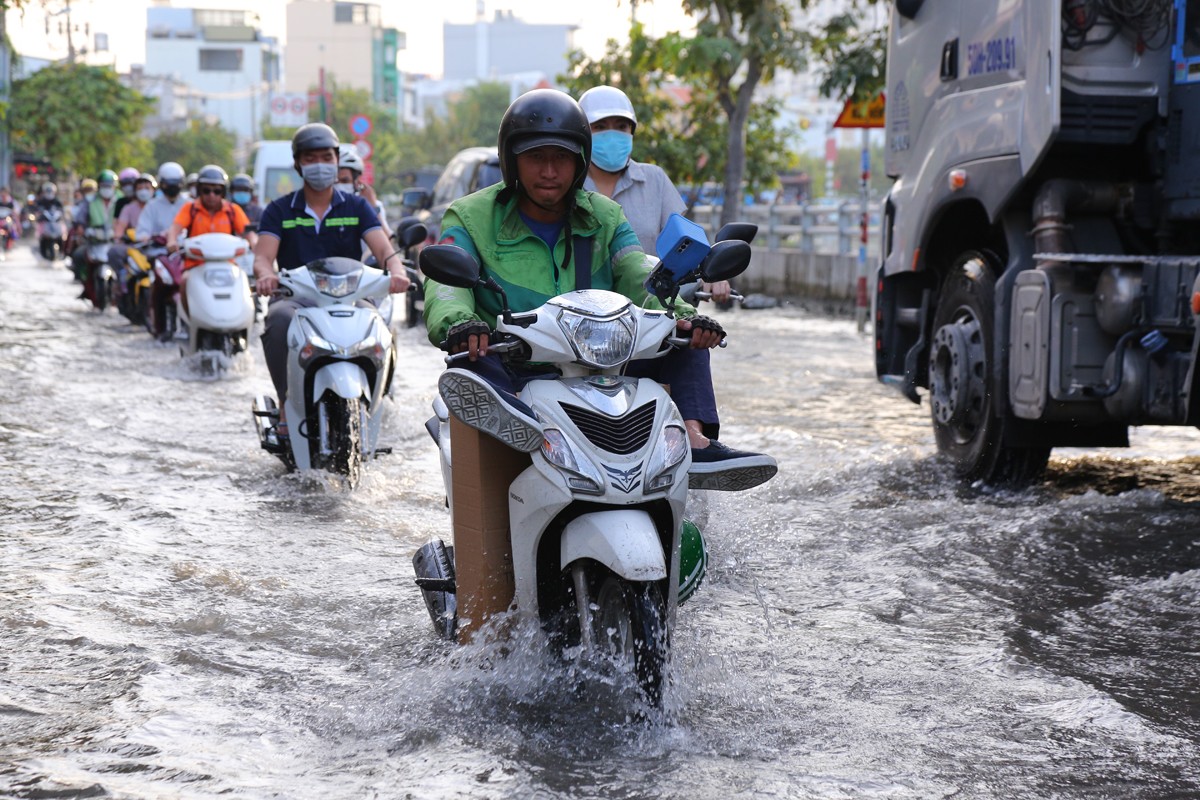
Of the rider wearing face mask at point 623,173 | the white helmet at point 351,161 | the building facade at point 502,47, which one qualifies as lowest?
the rider wearing face mask at point 623,173

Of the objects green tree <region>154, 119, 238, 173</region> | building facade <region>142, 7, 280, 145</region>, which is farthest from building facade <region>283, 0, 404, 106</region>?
green tree <region>154, 119, 238, 173</region>

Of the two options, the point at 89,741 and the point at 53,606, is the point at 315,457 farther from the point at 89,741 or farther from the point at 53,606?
the point at 89,741

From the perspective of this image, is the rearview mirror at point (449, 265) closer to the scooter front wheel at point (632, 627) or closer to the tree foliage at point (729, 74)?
the scooter front wheel at point (632, 627)

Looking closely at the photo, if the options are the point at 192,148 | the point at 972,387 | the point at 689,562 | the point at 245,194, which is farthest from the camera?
the point at 192,148

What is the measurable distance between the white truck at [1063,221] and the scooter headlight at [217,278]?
6.57 metres

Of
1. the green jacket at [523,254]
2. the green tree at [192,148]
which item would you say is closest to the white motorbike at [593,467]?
the green jacket at [523,254]

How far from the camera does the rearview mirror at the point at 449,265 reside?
3.97m

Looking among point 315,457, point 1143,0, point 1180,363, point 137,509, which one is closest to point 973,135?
point 1143,0

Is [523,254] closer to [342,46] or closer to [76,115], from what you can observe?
[76,115]

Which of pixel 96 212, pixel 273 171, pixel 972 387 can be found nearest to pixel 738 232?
pixel 972 387

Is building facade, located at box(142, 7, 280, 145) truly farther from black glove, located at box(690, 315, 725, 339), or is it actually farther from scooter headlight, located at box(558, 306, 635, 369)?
scooter headlight, located at box(558, 306, 635, 369)

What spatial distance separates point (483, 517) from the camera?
4.25 meters

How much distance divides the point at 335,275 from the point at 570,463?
4246 mm

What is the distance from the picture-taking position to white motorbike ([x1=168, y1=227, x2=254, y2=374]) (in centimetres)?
1295
